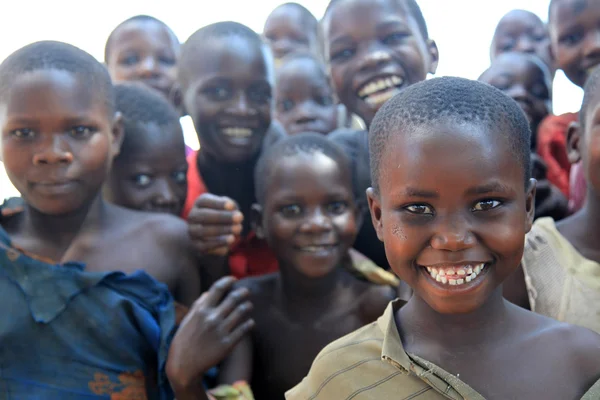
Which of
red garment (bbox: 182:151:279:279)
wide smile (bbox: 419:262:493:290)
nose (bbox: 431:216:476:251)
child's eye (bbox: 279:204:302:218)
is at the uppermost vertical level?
nose (bbox: 431:216:476:251)

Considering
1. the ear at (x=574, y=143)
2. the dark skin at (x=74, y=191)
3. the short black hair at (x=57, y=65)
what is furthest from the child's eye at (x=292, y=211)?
the ear at (x=574, y=143)

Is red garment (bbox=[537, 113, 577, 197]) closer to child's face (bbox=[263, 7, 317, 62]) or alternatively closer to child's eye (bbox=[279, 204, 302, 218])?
child's eye (bbox=[279, 204, 302, 218])

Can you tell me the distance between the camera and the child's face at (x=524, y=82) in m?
3.06

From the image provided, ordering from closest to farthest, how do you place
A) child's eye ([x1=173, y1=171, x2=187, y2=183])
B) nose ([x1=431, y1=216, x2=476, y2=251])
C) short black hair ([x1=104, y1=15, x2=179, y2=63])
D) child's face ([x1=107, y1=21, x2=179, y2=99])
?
1. nose ([x1=431, y1=216, x2=476, y2=251])
2. child's eye ([x1=173, y1=171, x2=187, y2=183])
3. child's face ([x1=107, y1=21, x2=179, y2=99])
4. short black hair ([x1=104, y1=15, x2=179, y2=63])

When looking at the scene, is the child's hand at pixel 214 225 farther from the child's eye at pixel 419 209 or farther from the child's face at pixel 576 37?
the child's face at pixel 576 37

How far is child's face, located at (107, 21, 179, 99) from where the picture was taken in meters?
3.79

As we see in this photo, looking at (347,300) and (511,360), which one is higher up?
(511,360)

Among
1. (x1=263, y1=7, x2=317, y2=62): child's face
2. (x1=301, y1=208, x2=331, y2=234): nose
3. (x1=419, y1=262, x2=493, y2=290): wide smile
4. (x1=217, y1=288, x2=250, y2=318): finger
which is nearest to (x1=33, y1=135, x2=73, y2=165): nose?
(x1=217, y1=288, x2=250, y2=318): finger

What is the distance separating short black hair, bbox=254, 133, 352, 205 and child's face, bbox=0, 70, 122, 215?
63 cm

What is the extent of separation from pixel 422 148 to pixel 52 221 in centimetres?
139

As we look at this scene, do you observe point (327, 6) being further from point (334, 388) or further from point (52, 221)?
point (334, 388)

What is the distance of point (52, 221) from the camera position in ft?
7.25

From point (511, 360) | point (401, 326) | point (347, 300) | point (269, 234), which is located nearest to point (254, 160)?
point (269, 234)

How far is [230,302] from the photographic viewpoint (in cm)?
207
